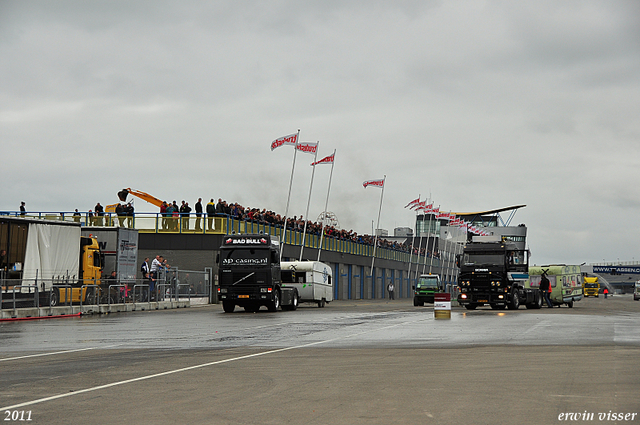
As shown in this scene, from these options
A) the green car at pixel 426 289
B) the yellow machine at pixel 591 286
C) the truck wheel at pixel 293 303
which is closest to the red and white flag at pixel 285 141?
the green car at pixel 426 289

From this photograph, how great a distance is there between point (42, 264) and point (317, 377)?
22.3 metres

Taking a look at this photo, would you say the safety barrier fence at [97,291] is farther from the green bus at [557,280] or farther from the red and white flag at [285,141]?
the green bus at [557,280]

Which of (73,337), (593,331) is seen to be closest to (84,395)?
(73,337)

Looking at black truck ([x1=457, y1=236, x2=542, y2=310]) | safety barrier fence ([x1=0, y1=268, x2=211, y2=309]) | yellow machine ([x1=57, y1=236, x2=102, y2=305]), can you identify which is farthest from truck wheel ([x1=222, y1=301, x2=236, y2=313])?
black truck ([x1=457, y1=236, x2=542, y2=310])

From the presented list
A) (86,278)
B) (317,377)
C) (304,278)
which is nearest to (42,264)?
(86,278)

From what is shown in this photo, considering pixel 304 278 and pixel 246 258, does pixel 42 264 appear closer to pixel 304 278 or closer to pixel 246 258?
pixel 246 258

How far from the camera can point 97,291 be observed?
3250 centimetres

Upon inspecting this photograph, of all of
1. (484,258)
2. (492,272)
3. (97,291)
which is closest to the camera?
(97,291)

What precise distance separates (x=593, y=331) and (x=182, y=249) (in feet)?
109

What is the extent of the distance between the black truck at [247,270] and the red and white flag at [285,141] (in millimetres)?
15578

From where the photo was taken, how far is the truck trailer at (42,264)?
28.0 metres

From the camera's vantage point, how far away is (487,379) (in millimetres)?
10711

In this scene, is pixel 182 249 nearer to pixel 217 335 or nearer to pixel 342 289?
pixel 342 289

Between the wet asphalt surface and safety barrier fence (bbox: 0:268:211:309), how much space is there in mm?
8476
